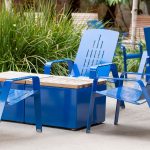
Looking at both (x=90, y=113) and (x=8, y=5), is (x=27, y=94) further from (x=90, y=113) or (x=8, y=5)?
(x=8, y=5)

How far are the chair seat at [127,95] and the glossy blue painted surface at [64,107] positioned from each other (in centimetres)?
26

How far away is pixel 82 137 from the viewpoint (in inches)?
230

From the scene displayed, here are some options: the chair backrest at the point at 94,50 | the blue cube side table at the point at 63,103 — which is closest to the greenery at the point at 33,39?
the chair backrest at the point at 94,50

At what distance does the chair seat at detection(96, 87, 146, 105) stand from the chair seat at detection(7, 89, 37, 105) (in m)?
0.77

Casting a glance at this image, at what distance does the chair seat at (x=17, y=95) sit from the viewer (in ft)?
18.1

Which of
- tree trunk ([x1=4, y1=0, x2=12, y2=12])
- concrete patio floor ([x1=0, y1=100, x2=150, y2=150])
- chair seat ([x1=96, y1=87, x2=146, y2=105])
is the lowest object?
concrete patio floor ([x1=0, y1=100, x2=150, y2=150])

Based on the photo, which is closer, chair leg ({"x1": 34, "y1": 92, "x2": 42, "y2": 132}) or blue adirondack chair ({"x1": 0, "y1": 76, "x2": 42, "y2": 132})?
blue adirondack chair ({"x1": 0, "y1": 76, "x2": 42, "y2": 132})

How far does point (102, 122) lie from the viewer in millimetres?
6582

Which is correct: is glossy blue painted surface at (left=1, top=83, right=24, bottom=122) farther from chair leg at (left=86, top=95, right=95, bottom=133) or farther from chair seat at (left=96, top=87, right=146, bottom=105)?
chair seat at (left=96, top=87, right=146, bottom=105)

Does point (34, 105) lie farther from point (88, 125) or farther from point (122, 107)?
point (122, 107)

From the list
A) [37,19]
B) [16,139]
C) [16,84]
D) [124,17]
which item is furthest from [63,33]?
[124,17]

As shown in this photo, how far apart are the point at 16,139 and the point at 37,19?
3.75 m

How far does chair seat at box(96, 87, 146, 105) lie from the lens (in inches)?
225

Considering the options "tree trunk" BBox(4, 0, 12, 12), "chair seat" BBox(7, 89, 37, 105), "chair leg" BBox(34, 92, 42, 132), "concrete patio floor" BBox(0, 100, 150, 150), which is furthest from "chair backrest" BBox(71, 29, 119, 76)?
"tree trunk" BBox(4, 0, 12, 12)
